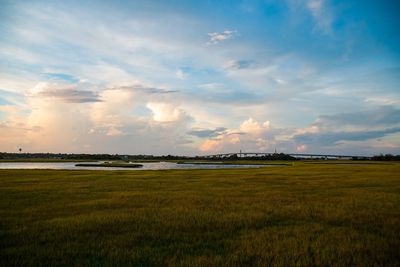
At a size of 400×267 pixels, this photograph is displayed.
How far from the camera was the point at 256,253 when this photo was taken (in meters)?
9.24

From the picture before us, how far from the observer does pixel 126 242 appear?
1015 cm

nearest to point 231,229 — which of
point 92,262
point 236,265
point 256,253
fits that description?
point 256,253

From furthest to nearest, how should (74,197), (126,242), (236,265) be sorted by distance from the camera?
(74,197) → (126,242) → (236,265)

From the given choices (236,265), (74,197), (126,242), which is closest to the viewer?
(236,265)

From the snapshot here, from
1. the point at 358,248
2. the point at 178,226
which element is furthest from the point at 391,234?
the point at 178,226

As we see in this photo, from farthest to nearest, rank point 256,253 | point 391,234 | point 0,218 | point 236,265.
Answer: point 0,218, point 391,234, point 256,253, point 236,265

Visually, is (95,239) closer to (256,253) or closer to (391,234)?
(256,253)

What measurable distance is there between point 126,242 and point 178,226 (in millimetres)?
2818

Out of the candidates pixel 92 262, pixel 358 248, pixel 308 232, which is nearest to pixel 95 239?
pixel 92 262

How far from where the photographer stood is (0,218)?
13.9m

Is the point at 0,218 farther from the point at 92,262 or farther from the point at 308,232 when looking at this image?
the point at 308,232

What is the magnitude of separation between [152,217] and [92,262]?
19.0ft

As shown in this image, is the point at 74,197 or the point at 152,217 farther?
the point at 74,197

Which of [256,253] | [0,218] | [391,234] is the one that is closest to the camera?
[256,253]
